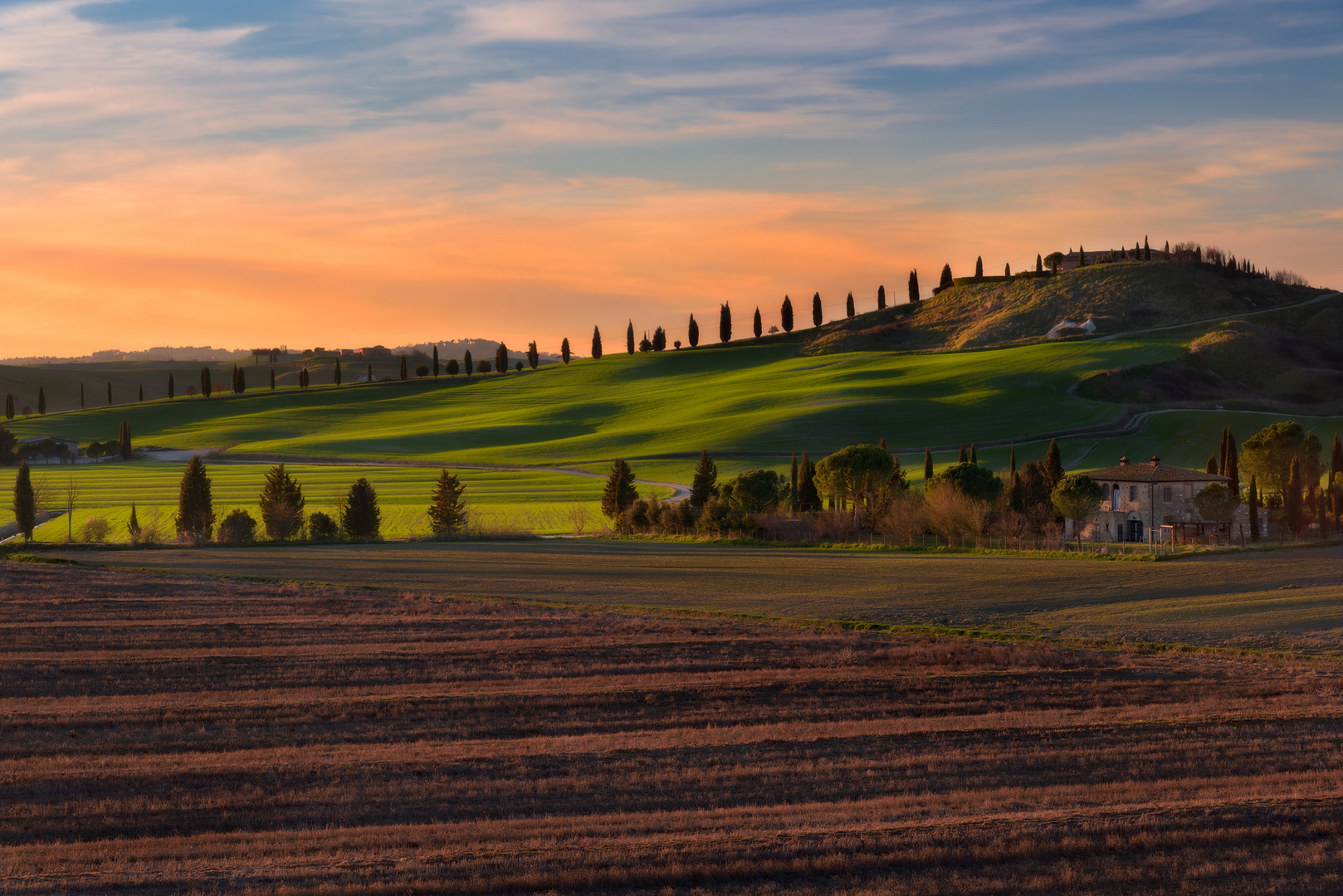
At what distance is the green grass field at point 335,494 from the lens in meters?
89.6

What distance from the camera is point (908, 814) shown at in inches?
645

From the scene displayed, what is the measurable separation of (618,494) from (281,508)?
23.8 m

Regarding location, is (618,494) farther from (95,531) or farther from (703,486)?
(95,531)

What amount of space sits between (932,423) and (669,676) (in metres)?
112

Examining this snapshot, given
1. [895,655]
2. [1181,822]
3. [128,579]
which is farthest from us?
[128,579]

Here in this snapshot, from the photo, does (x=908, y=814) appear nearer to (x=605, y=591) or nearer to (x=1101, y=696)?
(x=1101, y=696)

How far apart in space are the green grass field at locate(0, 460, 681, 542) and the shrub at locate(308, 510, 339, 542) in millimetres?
5212

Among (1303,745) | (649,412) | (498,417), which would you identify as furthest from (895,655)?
(498,417)

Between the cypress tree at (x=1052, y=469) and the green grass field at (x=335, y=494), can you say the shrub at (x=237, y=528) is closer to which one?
the green grass field at (x=335, y=494)

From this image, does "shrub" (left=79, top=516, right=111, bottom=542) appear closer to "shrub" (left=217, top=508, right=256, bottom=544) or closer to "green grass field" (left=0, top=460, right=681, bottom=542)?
"green grass field" (left=0, top=460, right=681, bottom=542)

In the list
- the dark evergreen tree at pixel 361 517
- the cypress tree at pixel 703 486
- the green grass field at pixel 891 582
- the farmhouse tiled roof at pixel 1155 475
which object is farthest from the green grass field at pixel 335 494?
the farmhouse tiled roof at pixel 1155 475

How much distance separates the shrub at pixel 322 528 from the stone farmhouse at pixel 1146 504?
49085 millimetres

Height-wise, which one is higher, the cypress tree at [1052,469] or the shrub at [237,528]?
the cypress tree at [1052,469]

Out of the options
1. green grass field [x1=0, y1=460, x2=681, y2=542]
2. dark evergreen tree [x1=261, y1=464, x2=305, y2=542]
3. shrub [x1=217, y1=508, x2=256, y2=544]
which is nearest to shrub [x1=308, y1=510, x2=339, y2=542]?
dark evergreen tree [x1=261, y1=464, x2=305, y2=542]
